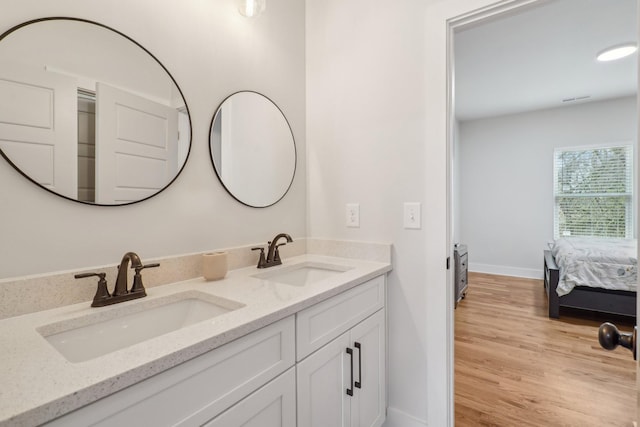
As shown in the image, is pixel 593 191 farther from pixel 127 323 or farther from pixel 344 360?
pixel 127 323

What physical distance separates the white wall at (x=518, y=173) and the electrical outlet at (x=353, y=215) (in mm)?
4275

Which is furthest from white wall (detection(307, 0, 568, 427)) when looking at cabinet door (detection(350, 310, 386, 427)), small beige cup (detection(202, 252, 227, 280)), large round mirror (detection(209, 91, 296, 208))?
small beige cup (detection(202, 252, 227, 280))

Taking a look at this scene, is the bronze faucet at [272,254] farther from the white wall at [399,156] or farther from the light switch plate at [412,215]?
the light switch plate at [412,215]

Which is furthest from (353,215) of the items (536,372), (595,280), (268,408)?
(595,280)

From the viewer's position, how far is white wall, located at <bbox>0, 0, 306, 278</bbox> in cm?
89

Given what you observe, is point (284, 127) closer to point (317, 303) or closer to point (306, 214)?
point (306, 214)

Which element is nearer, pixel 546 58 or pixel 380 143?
pixel 380 143

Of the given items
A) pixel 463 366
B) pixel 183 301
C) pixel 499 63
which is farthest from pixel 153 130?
pixel 499 63

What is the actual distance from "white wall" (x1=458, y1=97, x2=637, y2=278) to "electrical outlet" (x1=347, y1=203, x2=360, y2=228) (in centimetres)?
427

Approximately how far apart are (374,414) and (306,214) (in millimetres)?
1120

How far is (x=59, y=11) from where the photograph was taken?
94 centimetres

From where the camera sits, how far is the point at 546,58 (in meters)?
2.90

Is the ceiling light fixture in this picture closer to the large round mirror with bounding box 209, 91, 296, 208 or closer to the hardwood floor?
the large round mirror with bounding box 209, 91, 296, 208

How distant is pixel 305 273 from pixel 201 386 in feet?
3.13
